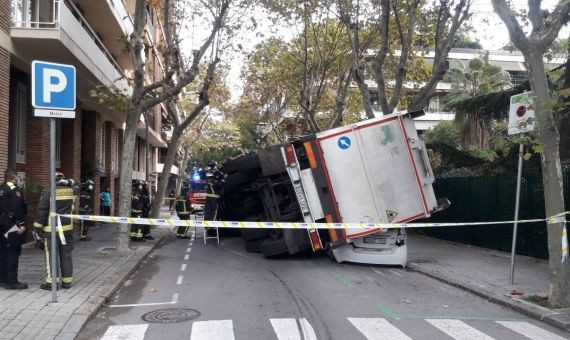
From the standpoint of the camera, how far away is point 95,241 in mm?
15719

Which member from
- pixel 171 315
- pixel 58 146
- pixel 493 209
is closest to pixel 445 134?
pixel 493 209

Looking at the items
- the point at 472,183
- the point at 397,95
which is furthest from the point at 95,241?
the point at 472,183

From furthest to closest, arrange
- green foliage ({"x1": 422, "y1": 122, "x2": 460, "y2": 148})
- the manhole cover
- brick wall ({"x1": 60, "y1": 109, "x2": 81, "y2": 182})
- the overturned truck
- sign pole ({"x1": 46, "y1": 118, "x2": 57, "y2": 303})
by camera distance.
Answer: green foliage ({"x1": 422, "y1": 122, "x2": 460, "y2": 148}) → brick wall ({"x1": 60, "y1": 109, "x2": 81, "y2": 182}) → the overturned truck → sign pole ({"x1": 46, "y1": 118, "x2": 57, "y2": 303}) → the manhole cover

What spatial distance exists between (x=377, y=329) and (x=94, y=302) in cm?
389

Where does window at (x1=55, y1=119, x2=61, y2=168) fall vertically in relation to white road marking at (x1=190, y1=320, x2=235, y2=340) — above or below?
above

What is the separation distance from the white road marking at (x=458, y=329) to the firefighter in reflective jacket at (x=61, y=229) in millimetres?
5391

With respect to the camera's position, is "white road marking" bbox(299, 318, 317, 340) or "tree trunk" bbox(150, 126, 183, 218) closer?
"white road marking" bbox(299, 318, 317, 340)

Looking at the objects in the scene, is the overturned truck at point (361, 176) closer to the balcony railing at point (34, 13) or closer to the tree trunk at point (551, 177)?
the tree trunk at point (551, 177)

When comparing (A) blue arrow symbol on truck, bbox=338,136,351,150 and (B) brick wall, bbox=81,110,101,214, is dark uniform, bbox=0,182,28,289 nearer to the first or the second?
(A) blue arrow symbol on truck, bbox=338,136,351,150

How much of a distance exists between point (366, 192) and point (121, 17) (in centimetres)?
1438

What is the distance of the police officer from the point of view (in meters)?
8.02

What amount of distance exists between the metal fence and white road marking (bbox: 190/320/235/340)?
26.1 feet

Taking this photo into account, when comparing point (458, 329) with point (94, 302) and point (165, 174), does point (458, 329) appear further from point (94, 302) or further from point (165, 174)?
point (165, 174)

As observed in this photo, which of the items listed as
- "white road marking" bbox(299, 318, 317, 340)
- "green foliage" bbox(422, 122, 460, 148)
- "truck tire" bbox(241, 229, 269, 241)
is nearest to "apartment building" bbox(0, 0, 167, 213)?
"truck tire" bbox(241, 229, 269, 241)
